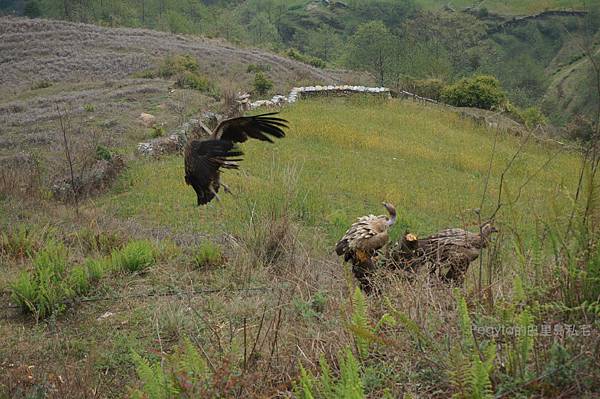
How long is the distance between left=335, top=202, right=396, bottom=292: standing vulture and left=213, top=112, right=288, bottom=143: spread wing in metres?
0.77

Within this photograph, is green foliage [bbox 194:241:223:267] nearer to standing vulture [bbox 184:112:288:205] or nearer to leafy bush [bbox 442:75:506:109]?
standing vulture [bbox 184:112:288:205]

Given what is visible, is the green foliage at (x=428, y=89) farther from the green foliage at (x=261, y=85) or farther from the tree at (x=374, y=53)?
the tree at (x=374, y=53)

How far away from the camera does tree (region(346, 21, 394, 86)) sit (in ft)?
129

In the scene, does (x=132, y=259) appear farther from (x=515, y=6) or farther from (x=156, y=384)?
(x=515, y=6)

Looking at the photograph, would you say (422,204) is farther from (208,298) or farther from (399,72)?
(399,72)

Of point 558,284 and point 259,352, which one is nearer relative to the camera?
point 558,284

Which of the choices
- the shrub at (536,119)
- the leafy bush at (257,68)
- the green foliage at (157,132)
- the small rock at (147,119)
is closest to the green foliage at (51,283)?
the shrub at (536,119)

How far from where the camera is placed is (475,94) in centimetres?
2156

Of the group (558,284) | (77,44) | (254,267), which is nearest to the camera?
(558,284)

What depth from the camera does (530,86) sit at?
2140 inches

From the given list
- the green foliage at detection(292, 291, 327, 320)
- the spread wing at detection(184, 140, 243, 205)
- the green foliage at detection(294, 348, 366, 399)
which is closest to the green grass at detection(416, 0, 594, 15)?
the spread wing at detection(184, 140, 243, 205)

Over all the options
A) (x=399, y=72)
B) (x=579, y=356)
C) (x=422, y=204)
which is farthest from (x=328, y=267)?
(x=399, y=72)

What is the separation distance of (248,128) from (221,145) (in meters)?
0.20

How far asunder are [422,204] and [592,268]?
7091 mm
